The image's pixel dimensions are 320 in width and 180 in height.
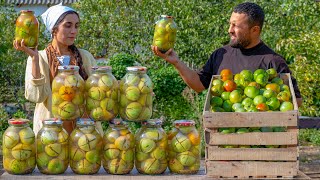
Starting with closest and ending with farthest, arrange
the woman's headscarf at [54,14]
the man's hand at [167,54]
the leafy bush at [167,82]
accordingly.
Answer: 1. the man's hand at [167,54]
2. the woman's headscarf at [54,14]
3. the leafy bush at [167,82]

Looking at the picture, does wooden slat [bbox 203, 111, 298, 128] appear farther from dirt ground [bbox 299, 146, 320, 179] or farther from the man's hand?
dirt ground [bbox 299, 146, 320, 179]

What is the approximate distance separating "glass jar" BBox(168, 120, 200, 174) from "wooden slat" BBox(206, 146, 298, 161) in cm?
12

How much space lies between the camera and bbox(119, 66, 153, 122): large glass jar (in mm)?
3264

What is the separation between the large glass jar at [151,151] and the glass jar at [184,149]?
4 cm

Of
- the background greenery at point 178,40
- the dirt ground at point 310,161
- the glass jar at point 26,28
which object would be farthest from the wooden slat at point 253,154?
the background greenery at point 178,40

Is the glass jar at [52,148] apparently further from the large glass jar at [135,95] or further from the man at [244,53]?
the man at [244,53]

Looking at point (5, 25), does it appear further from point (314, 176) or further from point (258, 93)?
point (258, 93)

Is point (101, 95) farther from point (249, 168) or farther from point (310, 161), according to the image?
point (310, 161)

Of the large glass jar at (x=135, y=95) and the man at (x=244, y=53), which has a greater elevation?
the man at (x=244, y=53)

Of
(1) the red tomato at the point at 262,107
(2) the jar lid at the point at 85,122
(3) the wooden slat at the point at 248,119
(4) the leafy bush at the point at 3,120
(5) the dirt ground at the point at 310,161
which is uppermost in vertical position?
(1) the red tomato at the point at 262,107

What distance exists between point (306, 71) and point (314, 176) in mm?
1976

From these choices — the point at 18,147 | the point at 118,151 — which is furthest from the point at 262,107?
the point at 18,147

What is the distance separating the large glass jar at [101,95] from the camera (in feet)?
10.7

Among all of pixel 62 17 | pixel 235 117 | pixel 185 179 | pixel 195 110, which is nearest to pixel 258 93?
pixel 235 117
